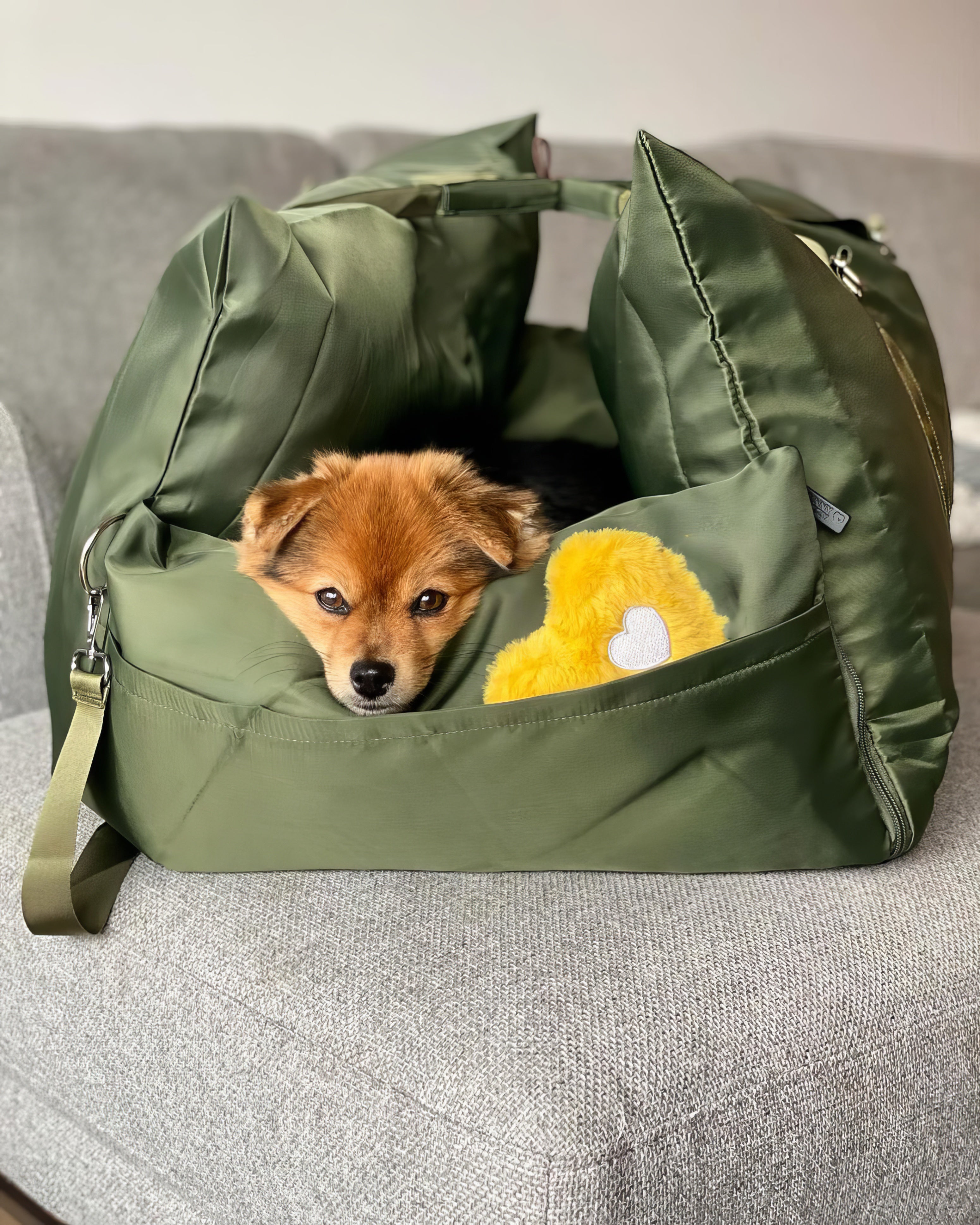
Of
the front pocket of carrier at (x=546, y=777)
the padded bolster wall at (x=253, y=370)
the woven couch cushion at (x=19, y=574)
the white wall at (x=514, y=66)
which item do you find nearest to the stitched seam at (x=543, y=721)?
the front pocket of carrier at (x=546, y=777)

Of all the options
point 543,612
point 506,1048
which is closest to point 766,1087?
point 506,1048

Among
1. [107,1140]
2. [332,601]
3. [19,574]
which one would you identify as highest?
[332,601]

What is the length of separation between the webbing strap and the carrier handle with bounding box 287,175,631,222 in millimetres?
597

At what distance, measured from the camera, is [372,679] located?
2.93 feet

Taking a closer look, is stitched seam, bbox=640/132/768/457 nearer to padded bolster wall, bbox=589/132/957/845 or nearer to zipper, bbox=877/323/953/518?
padded bolster wall, bbox=589/132/957/845

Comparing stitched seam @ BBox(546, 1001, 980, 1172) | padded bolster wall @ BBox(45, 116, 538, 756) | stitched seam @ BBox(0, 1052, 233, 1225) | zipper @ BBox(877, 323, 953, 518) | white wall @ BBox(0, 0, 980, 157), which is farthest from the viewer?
white wall @ BBox(0, 0, 980, 157)

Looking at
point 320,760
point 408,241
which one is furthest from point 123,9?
point 320,760

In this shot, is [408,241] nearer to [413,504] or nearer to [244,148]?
[413,504]

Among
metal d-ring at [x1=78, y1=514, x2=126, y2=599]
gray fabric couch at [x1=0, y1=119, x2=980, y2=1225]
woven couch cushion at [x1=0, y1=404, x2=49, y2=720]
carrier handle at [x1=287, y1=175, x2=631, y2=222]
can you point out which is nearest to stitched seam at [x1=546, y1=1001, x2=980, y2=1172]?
gray fabric couch at [x1=0, y1=119, x2=980, y2=1225]

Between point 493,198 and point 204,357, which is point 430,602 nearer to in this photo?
point 204,357

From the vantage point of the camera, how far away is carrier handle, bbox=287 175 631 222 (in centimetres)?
112

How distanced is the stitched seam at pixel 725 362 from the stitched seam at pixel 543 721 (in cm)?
19

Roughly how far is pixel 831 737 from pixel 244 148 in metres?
1.47

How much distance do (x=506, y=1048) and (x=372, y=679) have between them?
1.10 feet
